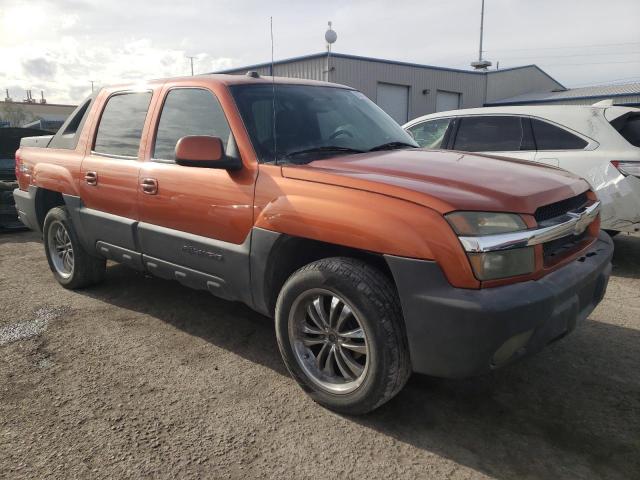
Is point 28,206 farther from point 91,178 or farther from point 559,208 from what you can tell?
point 559,208

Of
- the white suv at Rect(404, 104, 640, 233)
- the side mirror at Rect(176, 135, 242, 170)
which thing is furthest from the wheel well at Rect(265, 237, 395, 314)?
the white suv at Rect(404, 104, 640, 233)

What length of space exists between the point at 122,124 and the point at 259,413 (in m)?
2.55

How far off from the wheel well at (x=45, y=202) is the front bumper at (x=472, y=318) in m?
3.83

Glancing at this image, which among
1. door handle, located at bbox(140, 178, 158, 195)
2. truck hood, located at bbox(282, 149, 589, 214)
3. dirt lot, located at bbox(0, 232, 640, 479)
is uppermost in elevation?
truck hood, located at bbox(282, 149, 589, 214)

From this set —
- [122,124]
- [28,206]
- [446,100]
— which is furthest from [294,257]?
[446,100]

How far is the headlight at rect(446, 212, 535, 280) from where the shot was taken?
216 centimetres

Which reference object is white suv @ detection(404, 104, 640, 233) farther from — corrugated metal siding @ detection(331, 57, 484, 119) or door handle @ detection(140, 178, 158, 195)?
corrugated metal siding @ detection(331, 57, 484, 119)

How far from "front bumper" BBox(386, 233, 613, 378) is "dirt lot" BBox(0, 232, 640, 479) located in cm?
46

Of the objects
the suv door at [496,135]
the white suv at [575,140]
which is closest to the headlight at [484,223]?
the white suv at [575,140]

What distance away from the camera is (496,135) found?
5855 mm

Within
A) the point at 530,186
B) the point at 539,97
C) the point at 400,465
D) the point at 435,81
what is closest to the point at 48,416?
the point at 400,465

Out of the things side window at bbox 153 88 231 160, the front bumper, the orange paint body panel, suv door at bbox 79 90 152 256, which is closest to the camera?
the front bumper

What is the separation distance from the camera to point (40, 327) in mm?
3830

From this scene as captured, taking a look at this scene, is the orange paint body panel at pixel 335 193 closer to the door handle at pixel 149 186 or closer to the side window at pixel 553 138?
the door handle at pixel 149 186
